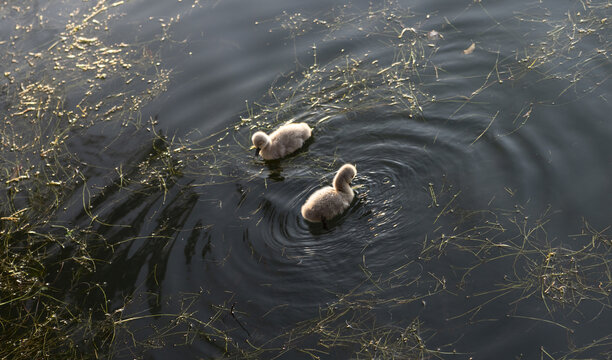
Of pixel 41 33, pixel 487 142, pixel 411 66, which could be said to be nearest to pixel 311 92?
pixel 411 66

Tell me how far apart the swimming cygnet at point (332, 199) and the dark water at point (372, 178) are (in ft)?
0.49

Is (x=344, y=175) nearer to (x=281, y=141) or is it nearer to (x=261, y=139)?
(x=281, y=141)

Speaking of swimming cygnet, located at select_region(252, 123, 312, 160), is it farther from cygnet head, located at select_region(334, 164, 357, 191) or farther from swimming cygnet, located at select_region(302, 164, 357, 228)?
cygnet head, located at select_region(334, 164, 357, 191)

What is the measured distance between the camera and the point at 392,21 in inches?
328

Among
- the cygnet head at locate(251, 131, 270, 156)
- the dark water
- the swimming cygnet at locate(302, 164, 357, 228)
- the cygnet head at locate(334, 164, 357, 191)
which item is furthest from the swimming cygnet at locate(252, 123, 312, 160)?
the cygnet head at locate(334, 164, 357, 191)

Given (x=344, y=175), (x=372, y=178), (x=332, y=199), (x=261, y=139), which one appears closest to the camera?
(x=332, y=199)

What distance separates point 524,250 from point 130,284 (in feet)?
12.0

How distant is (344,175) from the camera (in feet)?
19.4

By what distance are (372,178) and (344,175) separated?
0.51m

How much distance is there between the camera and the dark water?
5051 mm

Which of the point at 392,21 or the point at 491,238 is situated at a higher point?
the point at 392,21

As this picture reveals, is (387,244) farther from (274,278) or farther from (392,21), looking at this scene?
(392,21)

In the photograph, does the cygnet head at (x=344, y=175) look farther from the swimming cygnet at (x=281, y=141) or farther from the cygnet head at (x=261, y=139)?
the cygnet head at (x=261, y=139)

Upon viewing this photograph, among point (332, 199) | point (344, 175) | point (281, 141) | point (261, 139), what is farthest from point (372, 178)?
point (261, 139)
